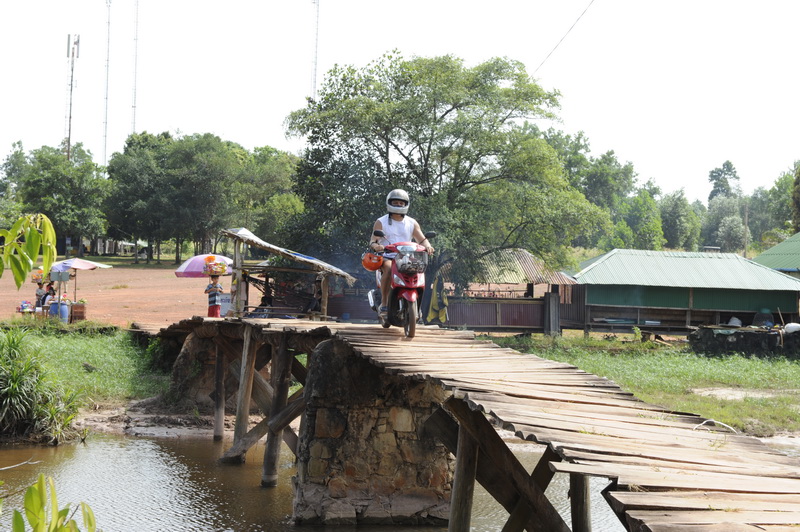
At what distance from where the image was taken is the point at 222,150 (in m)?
46.8

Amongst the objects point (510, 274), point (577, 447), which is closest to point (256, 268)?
point (577, 447)

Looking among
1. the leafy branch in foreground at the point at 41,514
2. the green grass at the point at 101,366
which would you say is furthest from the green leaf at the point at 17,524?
the green grass at the point at 101,366

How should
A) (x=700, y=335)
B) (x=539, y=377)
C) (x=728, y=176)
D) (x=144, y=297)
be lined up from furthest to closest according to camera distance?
1. (x=728, y=176)
2. (x=144, y=297)
3. (x=700, y=335)
4. (x=539, y=377)

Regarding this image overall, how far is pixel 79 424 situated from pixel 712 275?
19.2 metres

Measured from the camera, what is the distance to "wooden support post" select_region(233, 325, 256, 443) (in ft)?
39.6

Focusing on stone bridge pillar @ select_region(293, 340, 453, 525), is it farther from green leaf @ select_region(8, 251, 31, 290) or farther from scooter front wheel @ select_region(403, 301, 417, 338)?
green leaf @ select_region(8, 251, 31, 290)

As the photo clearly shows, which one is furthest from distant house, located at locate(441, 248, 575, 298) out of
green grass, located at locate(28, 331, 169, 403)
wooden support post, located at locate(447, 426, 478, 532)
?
wooden support post, located at locate(447, 426, 478, 532)

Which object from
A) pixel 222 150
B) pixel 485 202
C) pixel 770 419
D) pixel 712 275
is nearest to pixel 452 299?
pixel 485 202

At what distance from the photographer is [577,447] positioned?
12.8ft

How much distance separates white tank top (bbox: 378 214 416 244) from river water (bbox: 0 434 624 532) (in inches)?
126

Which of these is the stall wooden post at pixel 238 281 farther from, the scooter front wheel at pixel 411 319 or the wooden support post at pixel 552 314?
the wooden support post at pixel 552 314

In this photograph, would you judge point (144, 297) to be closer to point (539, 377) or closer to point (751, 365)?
point (751, 365)

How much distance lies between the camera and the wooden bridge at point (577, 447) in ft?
10.9

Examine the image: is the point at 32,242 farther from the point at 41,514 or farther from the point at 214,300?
the point at 214,300
